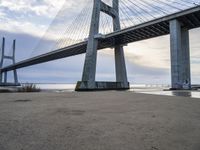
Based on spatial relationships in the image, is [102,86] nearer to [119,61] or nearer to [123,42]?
[119,61]

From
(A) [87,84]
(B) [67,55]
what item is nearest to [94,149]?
(A) [87,84]

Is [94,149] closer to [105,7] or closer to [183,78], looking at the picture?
[183,78]

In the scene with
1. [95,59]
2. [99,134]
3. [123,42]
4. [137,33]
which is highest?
[137,33]

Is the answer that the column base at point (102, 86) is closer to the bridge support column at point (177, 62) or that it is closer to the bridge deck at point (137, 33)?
the bridge deck at point (137, 33)

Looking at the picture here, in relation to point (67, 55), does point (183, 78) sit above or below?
below

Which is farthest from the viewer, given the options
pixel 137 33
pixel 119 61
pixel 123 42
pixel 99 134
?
pixel 119 61

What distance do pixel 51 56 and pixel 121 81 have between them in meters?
12.9

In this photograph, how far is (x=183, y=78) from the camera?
87.7 ft

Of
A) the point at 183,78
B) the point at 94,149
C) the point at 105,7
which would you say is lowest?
the point at 94,149

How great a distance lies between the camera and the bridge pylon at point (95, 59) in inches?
1278

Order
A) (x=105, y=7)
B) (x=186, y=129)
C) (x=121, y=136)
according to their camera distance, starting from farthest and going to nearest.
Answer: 1. (x=105, y=7)
2. (x=186, y=129)
3. (x=121, y=136)

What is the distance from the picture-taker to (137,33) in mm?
33000

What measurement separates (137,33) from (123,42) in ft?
14.7

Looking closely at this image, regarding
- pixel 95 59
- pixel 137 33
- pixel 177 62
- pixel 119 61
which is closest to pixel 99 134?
pixel 177 62
